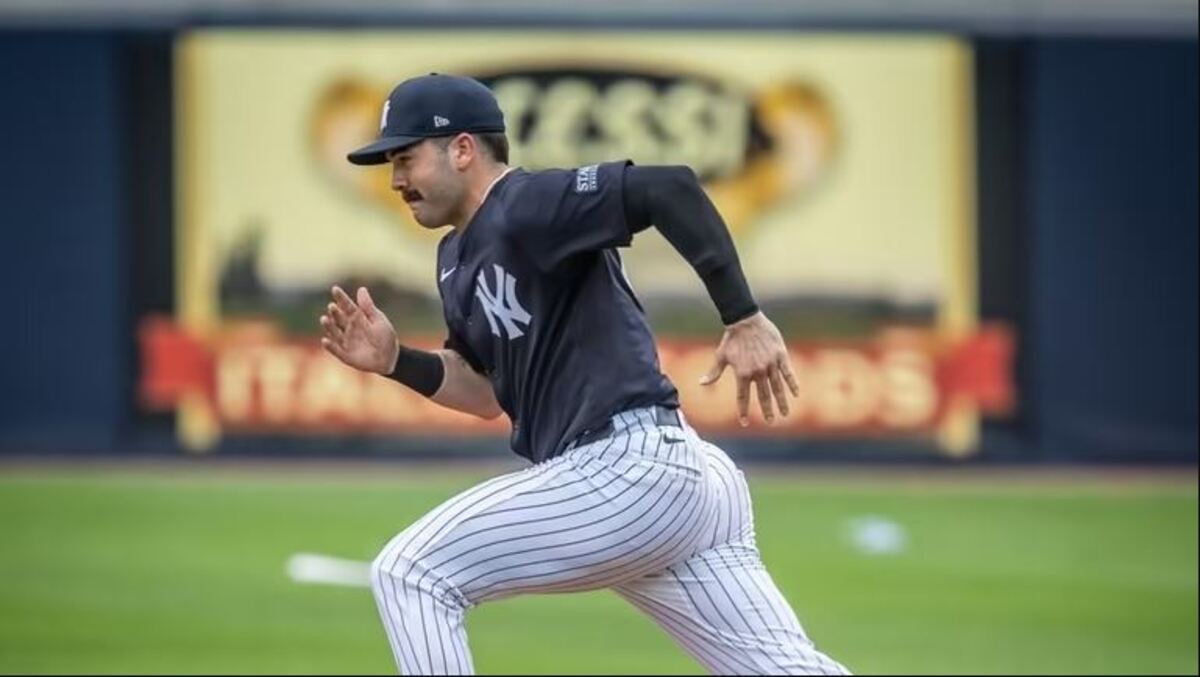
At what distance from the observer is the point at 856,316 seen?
17500 millimetres

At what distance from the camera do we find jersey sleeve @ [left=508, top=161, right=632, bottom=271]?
587 centimetres

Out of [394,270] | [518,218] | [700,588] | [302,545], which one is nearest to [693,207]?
[518,218]

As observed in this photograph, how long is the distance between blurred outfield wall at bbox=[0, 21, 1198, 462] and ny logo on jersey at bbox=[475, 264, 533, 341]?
36.9ft

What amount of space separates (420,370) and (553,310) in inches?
25.1

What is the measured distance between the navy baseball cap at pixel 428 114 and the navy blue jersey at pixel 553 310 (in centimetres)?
17

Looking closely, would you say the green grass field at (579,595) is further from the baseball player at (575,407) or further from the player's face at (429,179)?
the player's face at (429,179)

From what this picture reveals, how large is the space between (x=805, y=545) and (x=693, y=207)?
8.09m

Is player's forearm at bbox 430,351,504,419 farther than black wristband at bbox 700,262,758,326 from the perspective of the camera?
Yes

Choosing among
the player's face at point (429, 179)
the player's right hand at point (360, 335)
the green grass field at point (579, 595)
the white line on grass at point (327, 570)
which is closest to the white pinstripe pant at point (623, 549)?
the player's right hand at point (360, 335)

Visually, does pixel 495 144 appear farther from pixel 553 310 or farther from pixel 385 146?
pixel 553 310

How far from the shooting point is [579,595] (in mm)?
12125

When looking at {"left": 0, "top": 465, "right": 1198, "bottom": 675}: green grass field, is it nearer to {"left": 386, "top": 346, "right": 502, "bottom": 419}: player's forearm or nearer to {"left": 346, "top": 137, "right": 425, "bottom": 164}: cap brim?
{"left": 386, "top": 346, "right": 502, "bottom": 419}: player's forearm

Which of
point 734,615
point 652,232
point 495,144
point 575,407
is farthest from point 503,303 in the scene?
point 652,232

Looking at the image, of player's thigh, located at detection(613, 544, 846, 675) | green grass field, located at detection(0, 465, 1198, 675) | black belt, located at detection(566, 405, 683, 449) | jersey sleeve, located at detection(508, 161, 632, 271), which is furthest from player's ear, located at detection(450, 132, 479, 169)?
green grass field, located at detection(0, 465, 1198, 675)
